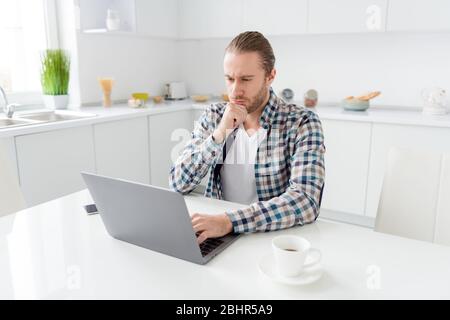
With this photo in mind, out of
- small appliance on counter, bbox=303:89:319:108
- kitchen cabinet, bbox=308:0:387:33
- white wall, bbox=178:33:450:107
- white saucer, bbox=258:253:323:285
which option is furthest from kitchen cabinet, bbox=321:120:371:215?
white saucer, bbox=258:253:323:285

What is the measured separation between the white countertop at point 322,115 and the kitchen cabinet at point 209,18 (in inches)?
26.8

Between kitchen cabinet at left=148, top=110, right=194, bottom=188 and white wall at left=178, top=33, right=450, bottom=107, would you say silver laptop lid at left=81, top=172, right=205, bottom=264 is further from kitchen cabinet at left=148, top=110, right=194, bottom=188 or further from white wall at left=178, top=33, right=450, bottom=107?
white wall at left=178, top=33, right=450, bottom=107

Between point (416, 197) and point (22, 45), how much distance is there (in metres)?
2.91

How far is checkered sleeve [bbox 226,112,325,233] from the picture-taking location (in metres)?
1.14

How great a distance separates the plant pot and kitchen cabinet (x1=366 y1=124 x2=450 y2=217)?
7.31 ft

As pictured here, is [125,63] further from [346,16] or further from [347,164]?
[347,164]

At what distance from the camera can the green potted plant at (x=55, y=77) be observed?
2924 millimetres

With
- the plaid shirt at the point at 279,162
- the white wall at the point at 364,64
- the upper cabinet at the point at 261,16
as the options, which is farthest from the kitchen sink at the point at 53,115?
the white wall at the point at 364,64

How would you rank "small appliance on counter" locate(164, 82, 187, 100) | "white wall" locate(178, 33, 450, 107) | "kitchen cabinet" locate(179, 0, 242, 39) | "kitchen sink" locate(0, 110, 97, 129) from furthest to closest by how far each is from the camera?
"small appliance on counter" locate(164, 82, 187, 100) → "kitchen cabinet" locate(179, 0, 242, 39) → "white wall" locate(178, 33, 450, 107) → "kitchen sink" locate(0, 110, 97, 129)

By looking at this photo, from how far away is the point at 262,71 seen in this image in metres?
1.50

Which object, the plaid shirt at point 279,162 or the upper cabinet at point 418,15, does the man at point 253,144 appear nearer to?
the plaid shirt at point 279,162

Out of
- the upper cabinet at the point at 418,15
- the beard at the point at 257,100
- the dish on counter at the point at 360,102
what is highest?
the upper cabinet at the point at 418,15
